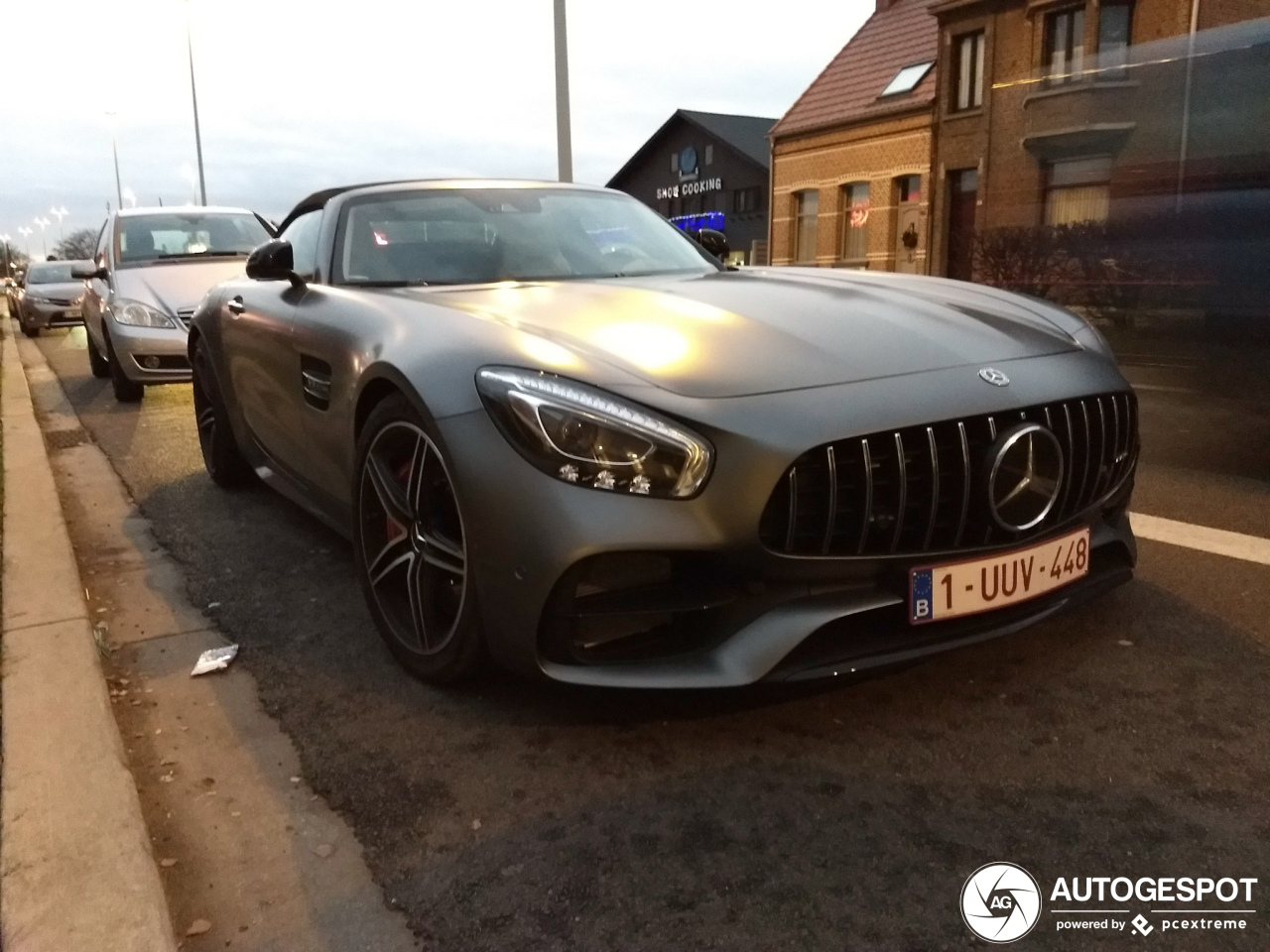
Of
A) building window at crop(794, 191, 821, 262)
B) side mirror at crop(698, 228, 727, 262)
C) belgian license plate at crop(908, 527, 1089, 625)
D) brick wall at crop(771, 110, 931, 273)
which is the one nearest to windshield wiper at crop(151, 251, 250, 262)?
side mirror at crop(698, 228, 727, 262)

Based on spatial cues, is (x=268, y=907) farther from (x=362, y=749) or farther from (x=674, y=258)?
(x=674, y=258)

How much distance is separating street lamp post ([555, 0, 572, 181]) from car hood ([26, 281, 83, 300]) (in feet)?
39.9

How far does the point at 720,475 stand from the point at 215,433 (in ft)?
12.1

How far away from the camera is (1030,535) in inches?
97.3

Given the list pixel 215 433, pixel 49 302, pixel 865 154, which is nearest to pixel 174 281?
pixel 215 433

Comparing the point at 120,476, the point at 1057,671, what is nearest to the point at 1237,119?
the point at 1057,671

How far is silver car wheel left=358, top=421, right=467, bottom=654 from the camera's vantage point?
8.75 ft

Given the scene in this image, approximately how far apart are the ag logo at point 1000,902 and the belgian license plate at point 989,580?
0.55 meters

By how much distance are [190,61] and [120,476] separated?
27855 millimetres

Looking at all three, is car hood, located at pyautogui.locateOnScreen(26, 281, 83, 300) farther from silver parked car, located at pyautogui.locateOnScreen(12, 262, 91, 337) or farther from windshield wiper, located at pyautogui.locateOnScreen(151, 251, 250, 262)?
windshield wiper, located at pyautogui.locateOnScreen(151, 251, 250, 262)

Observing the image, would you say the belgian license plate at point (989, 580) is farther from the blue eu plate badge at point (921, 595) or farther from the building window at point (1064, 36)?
the building window at point (1064, 36)

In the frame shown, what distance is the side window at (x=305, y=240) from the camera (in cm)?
398

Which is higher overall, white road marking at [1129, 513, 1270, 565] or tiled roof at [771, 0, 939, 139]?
tiled roof at [771, 0, 939, 139]

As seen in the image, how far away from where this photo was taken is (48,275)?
845 inches
